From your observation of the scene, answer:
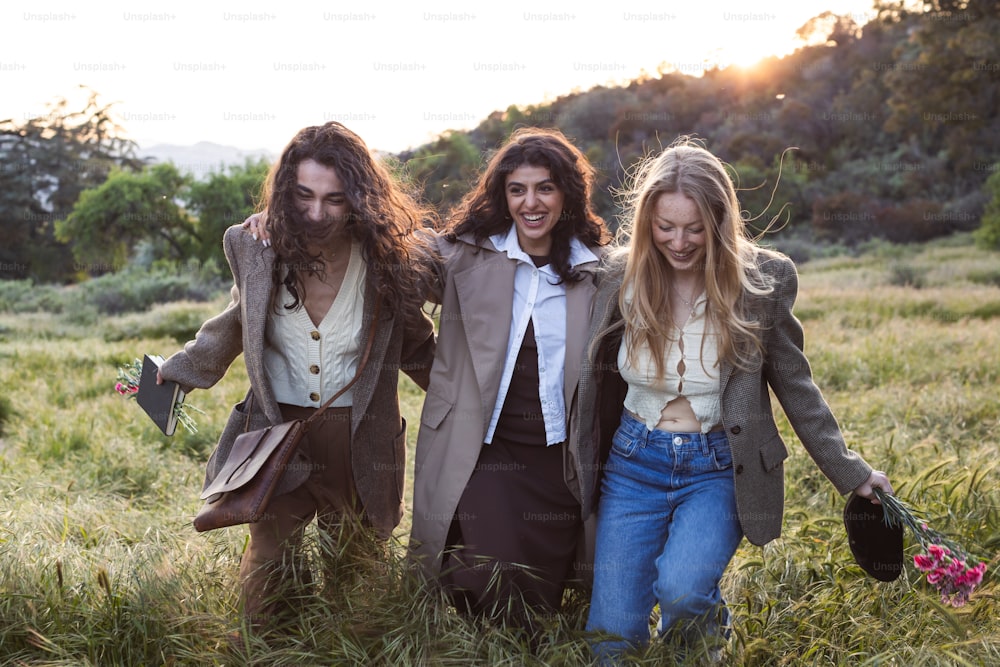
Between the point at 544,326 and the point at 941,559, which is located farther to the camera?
the point at 544,326

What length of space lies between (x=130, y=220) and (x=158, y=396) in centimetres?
2273

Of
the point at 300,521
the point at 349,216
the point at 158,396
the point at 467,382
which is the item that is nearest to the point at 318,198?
the point at 349,216

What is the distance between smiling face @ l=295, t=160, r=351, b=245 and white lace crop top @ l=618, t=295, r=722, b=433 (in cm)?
124

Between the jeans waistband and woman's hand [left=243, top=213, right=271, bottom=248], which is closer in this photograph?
the jeans waistband

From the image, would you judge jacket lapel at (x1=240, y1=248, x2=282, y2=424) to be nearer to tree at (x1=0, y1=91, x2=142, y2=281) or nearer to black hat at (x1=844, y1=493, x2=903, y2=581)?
black hat at (x1=844, y1=493, x2=903, y2=581)

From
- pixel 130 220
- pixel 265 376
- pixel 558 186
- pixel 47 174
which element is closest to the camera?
pixel 265 376

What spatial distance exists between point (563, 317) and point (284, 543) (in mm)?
1405

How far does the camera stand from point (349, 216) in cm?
343

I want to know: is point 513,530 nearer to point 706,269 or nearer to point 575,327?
point 575,327

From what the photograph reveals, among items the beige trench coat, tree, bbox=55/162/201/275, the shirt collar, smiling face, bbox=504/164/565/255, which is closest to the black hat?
the beige trench coat

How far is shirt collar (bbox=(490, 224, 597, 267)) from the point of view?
12.2 feet

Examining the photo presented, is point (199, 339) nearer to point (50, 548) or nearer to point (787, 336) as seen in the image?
point (50, 548)

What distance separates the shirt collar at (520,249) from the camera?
3.72 metres

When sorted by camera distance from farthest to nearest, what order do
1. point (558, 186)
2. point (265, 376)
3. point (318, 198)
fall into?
point (558, 186), point (265, 376), point (318, 198)
